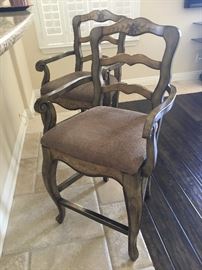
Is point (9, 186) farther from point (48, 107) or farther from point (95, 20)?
point (95, 20)

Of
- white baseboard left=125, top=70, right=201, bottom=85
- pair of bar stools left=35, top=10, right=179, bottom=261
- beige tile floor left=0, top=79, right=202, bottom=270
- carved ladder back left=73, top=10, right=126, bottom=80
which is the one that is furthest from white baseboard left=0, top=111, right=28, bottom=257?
white baseboard left=125, top=70, right=201, bottom=85

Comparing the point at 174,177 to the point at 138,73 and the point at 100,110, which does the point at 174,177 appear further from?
the point at 138,73

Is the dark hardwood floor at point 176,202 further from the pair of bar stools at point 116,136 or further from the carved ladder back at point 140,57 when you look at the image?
the carved ladder back at point 140,57

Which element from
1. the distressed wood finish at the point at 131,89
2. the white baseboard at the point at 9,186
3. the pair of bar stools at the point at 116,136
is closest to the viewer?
the pair of bar stools at the point at 116,136

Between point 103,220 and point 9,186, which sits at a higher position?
point 103,220

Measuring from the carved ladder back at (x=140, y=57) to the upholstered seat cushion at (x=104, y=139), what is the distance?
14 cm

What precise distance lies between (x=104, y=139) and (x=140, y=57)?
0.51 metres

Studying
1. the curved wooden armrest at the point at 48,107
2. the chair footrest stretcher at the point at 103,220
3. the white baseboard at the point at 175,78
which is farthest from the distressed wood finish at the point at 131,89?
the white baseboard at the point at 175,78

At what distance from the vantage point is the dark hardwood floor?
123 centimetres

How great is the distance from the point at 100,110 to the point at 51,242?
0.75 meters

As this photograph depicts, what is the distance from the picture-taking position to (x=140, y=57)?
1.30m

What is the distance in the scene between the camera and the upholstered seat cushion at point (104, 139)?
39.6 inches

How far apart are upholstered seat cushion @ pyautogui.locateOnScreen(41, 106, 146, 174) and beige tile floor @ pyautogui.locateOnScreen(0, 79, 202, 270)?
515mm

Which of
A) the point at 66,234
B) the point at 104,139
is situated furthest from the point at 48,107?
the point at 66,234
